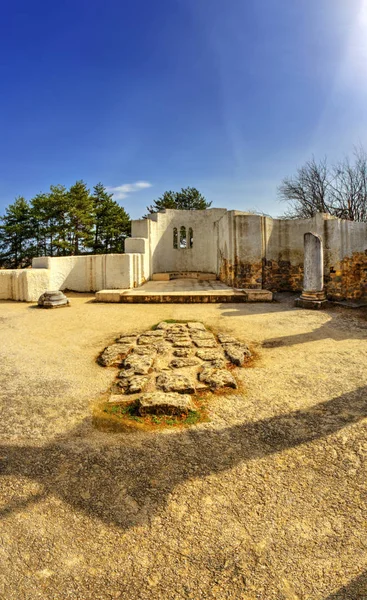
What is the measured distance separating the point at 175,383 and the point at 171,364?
632 millimetres

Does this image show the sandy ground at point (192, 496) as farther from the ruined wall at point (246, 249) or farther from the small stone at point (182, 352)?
the ruined wall at point (246, 249)

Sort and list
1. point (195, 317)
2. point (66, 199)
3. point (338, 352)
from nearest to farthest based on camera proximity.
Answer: point (338, 352)
point (195, 317)
point (66, 199)

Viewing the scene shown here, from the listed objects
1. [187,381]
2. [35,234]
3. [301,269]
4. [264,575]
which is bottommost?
[264,575]

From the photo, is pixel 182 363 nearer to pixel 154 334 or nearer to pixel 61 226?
pixel 154 334

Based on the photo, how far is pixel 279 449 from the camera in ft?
7.23

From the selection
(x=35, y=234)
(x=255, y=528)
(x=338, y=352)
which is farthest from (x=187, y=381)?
(x=35, y=234)

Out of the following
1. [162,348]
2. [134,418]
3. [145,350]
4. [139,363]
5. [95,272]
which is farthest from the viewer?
[95,272]

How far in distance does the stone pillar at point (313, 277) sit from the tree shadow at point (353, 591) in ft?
23.8

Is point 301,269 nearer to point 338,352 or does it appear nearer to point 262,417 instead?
point 338,352

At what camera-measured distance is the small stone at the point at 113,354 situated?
396cm

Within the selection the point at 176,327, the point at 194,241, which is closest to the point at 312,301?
the point at 176,327

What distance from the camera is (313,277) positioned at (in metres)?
8.31

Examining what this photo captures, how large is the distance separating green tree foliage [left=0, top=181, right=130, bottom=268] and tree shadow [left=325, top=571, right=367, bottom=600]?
93.6 feet

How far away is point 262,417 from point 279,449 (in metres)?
0.44
